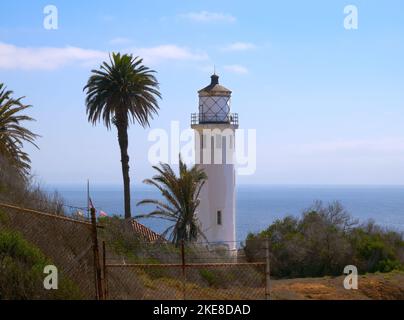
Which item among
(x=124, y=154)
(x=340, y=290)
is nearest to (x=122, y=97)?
(x=124, y=154)

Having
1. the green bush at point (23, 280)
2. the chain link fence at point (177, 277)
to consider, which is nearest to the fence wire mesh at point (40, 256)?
the green bush at point (23, 280)

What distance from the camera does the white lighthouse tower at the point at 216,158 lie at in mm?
35906

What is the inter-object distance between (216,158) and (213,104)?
335cm

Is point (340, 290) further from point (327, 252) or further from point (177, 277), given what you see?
point (327, 252)

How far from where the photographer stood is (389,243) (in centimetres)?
2962

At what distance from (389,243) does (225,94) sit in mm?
13326

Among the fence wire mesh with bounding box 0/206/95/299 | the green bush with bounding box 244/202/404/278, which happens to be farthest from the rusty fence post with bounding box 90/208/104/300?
the green bush with bounding box 244/202/404/278

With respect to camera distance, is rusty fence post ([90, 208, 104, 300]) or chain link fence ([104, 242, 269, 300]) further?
chain link fence ([104, 242, 269, 300])

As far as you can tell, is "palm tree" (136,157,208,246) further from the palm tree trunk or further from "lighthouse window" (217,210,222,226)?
"lighthouse window" (217,210,222,226)

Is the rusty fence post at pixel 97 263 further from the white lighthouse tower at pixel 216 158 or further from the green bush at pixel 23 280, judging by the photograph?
the white lighthouse tower at pixel 216 158

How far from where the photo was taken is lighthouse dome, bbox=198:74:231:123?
36.6 meters

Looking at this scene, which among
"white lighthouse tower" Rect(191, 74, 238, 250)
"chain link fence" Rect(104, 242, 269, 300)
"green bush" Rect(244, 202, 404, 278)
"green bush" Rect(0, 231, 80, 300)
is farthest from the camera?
"white lighthouse tower" Rect(191, 74, 238, 250)
